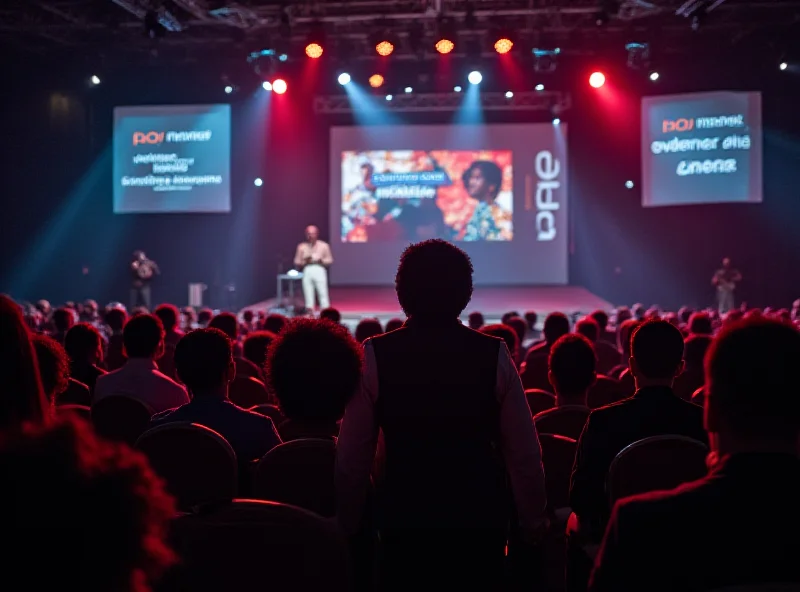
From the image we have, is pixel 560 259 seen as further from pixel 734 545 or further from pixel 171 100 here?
pixel 734 545

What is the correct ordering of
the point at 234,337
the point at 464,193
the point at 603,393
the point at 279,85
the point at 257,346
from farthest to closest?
1. the point at 464,193
2. the point at 279,85
3. the point at 234,337
4. the point at 257,346
5. the point at 603,393

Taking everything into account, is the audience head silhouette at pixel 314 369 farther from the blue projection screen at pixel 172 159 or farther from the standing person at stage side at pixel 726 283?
the standing person at stage side at pixel 726 283

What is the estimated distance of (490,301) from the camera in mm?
16391

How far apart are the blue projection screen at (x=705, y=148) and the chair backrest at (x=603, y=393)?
11.8m

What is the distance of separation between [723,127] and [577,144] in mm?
3087

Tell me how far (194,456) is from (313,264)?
1293 centimetres

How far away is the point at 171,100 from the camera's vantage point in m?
17.1

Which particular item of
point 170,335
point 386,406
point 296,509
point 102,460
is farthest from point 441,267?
point 170,335

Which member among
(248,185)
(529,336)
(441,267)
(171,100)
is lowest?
(529,336)

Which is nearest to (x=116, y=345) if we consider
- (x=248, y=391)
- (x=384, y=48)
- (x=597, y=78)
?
(x=248, y=391)

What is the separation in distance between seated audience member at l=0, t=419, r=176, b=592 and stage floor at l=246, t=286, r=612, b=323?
13.9 m

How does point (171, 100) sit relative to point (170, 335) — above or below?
above

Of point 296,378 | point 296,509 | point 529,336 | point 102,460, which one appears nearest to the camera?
point 102,460

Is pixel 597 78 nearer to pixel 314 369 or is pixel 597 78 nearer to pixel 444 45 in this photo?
pixel 444 45
